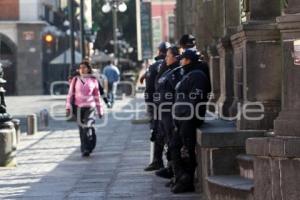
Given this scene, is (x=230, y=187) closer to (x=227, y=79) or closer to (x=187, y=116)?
(x=187, y=116)

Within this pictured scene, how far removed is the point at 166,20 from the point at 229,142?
3093 inches

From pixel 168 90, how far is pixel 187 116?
4.07 feet

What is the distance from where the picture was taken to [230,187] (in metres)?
8.67

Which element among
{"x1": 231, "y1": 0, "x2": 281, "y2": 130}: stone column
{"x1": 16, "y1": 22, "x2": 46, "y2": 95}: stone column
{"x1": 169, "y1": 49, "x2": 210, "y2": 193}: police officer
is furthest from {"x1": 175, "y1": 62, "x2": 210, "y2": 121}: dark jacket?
{"x1": 16, "y1": 22, "x2": 46, "y2": 95}: stone column

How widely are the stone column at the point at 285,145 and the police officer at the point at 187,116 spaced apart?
239 cm

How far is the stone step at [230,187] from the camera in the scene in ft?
27.4

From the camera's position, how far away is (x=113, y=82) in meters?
34.6

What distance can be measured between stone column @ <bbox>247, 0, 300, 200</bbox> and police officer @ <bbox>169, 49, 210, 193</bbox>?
94.2 inches

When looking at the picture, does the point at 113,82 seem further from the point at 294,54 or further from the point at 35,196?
the point at 294,54

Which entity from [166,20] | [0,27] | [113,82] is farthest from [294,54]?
[166,20]

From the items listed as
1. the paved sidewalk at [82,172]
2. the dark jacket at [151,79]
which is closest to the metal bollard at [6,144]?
the paved sidewalk at [82,172]

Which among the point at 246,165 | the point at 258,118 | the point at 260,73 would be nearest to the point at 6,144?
the point at 258,118

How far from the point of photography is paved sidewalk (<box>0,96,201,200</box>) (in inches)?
433

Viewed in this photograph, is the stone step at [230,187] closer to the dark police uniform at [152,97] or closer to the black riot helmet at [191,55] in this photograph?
the black riot helmet at [191,55]
